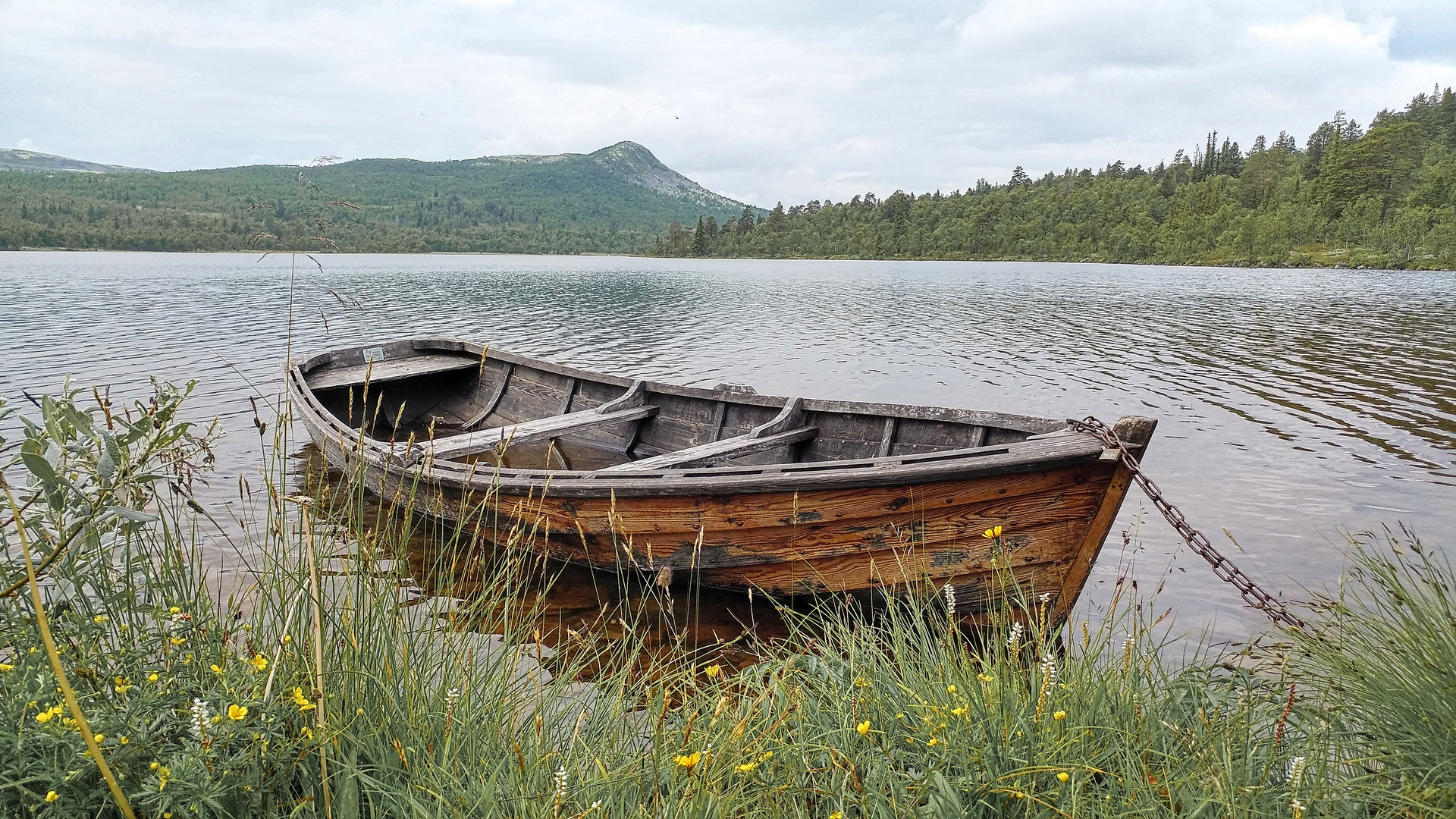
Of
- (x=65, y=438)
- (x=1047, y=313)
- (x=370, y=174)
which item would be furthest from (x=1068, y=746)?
(x=370, y=174)

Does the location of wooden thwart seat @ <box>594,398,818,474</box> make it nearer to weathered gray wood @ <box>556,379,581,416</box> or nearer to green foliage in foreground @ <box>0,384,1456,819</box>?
weathered gray wood @ <box>556,379,581,416</box>

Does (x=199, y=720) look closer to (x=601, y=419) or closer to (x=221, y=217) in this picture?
(x=601, y=419)

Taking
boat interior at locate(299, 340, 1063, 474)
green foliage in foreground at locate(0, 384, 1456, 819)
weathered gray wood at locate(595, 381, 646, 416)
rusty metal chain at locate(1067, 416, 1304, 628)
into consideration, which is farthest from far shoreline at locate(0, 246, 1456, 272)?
green foliage in foreground at locate(0, 384, 1456, 819)

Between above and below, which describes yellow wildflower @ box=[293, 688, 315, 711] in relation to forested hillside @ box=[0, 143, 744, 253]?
below

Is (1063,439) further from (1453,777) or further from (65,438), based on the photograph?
(65,438)

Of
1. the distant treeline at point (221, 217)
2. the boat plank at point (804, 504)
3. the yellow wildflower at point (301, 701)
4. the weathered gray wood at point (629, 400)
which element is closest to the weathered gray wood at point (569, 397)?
the weathered gray wood at point (629, 400)

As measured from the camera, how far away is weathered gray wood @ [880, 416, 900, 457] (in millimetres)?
7043

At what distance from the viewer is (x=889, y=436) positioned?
23.2 ft

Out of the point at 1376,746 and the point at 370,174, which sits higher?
the point at 370,174

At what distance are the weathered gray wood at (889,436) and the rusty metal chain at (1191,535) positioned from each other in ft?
5.88

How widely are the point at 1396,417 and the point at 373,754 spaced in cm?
1629

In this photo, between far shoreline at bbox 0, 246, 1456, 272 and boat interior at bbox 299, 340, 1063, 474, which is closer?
boat interior at bbox 299, 340, 1063, 474

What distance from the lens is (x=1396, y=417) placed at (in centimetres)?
1300

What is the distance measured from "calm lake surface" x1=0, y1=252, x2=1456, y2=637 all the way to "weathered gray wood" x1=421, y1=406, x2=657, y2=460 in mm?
1708
